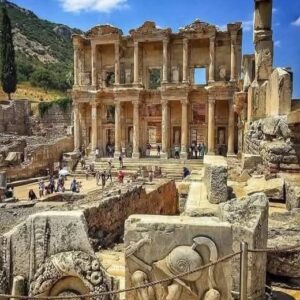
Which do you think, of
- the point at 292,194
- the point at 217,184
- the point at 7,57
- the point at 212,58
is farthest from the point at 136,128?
the point at 292,194

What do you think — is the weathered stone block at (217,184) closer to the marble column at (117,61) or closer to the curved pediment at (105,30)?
the marble column at (117,61)

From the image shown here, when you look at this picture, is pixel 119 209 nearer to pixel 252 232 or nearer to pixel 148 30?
pixel 252 232

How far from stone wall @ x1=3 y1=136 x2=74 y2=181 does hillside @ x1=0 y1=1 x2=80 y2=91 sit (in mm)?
27687

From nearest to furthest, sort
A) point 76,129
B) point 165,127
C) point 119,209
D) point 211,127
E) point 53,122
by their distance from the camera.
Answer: point 119,209 → point 211,127 → point 165,127 → point 76,129 → point 53,122

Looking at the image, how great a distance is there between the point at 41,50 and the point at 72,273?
81983mm

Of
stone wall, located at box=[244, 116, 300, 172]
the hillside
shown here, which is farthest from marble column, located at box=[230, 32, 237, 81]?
the hillside

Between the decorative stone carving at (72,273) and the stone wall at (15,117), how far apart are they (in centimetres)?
4127

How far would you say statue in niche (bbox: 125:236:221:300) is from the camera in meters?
4.18

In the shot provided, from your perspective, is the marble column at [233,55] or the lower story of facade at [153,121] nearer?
the marble column at [233,55]

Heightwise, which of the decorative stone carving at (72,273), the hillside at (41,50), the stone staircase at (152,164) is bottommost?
the stone staircase at (152,164)

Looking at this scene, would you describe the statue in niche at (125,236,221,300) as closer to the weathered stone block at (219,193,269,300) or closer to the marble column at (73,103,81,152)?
the weathered stone block at (219,193,269,300)

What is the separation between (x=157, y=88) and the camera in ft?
113

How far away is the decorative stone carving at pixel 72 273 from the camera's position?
4434 mm

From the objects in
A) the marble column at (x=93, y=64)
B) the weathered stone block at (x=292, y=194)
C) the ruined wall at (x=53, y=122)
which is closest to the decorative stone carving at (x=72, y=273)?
the weathered stone block at (x=292, y=194)
